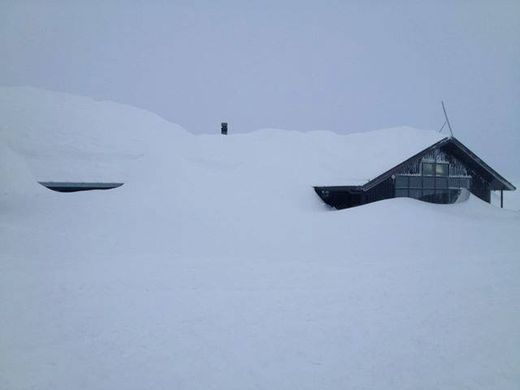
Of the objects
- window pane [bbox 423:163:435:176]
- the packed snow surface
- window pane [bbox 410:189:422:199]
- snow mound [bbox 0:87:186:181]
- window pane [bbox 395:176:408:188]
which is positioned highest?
snow mound [bbox 0:87:186:181]

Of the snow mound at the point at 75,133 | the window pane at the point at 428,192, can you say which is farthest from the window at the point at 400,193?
the snow mound at the point at 75,133

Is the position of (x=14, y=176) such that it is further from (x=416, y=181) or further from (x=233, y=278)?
(x=416, y=181)

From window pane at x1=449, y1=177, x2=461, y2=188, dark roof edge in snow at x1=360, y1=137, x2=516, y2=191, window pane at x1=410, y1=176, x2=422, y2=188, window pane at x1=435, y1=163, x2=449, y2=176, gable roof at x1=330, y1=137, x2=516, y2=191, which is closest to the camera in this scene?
dark roof edge in snow at x1=360, y1=137, x2=516, y2=191

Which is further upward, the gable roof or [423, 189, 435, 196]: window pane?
the gable roof

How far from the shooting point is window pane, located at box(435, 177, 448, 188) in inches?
788

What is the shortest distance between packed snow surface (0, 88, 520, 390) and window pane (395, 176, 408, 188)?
1.38m

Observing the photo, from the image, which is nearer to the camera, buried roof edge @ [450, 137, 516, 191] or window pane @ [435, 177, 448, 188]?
buried roof edge @ [450, 137, 516, 191]

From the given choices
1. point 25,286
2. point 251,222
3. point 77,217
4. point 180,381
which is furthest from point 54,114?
point 180,381

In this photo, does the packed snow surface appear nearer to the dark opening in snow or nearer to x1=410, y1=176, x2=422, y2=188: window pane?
the dark opening in snow

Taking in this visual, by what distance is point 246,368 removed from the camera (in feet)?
19.2

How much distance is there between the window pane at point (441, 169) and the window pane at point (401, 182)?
2119 mm

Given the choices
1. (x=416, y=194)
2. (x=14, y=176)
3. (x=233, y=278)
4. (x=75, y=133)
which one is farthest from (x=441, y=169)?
(x=75, y=133)

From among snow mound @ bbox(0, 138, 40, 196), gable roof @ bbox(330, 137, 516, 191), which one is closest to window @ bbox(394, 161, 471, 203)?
gable roof @ bbox(330, 137, 516, 191)

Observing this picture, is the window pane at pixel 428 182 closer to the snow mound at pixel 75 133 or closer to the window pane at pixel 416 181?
the window pane at pixel 416 181
